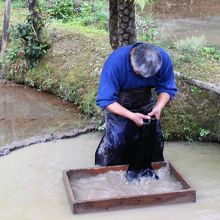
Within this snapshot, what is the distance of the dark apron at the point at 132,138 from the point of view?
516 centimetres

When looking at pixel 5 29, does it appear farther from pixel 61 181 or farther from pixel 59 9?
pixel 61 181

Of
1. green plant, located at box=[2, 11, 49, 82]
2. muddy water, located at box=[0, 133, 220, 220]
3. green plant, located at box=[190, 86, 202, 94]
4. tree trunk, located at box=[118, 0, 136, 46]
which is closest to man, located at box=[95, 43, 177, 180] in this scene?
muddy water, located at box=[0, 133, 220, 220]

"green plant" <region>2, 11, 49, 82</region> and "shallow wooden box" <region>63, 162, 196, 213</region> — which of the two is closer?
"shallow wooden box" <region>63, 162, 196, 213</region>

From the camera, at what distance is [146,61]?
4750mm

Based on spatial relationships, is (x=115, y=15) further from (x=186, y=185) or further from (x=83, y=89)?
(x=186, y=185)

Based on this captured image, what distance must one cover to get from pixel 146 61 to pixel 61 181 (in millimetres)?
1622

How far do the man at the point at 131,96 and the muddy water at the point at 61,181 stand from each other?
19.4 inches

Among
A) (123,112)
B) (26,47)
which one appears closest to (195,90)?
(123,112)

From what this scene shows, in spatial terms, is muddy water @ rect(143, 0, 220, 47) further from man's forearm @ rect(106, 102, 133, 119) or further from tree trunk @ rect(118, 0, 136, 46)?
man's forearm @ rect(106, 102, 133, 119)

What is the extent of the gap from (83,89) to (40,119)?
0.83m

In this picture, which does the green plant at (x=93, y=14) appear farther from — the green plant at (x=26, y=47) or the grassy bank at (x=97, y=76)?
the green plant at (x=26, y=47)

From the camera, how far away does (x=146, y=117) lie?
501 centimetres

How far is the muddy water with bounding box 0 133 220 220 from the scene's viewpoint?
4.70 m

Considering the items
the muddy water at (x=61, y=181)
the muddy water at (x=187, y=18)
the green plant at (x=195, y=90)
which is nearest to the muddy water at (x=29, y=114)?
the muddy water at (x=61, y=181)
